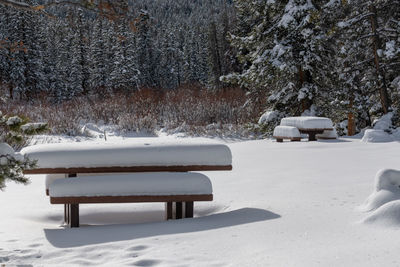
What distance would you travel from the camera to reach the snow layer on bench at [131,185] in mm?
4320

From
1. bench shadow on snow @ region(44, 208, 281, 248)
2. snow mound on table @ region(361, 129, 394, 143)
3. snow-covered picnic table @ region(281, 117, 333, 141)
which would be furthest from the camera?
snow-covered picnic table @ region(281, 117, 333, 141)

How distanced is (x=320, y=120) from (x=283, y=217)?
798 cm

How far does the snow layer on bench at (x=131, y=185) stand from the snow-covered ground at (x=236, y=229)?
355mm

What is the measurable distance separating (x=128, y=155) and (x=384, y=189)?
9.03ft

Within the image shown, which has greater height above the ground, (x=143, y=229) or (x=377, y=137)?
(x=377, y=137)

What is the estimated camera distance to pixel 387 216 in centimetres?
334

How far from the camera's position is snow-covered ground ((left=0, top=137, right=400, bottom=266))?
2.90 m

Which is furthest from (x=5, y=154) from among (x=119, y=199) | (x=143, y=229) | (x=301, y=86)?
(x=301, y=86)

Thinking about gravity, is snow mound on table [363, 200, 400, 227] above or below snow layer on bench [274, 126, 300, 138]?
below

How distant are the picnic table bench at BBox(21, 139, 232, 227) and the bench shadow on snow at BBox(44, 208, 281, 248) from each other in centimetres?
32

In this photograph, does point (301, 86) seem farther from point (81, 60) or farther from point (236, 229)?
point (81, 60)

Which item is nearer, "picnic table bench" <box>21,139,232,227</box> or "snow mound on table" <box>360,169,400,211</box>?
"snow mound on table" <box>360,169,400,211</box>

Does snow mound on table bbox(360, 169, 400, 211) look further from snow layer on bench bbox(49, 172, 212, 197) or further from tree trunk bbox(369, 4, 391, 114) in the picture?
tree trunk bbox(369, 4, 391, 114)

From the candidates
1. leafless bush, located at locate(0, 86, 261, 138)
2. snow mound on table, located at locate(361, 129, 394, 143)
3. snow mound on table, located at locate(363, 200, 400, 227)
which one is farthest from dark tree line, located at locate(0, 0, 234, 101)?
snow mound on table, located at locate(363, 200, 400, 227)
